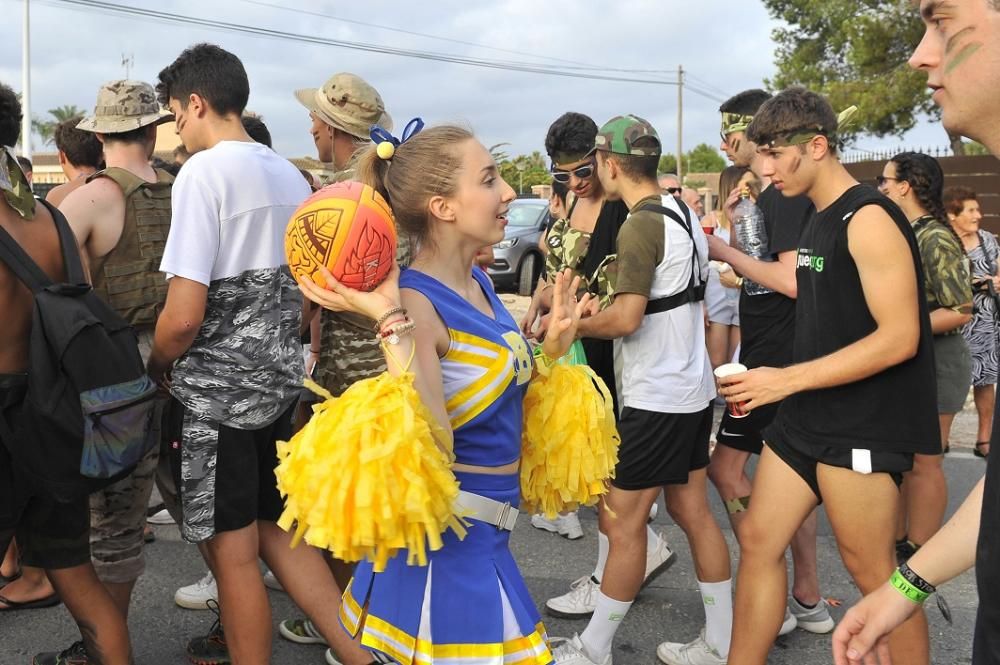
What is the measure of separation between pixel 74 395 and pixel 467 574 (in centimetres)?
139

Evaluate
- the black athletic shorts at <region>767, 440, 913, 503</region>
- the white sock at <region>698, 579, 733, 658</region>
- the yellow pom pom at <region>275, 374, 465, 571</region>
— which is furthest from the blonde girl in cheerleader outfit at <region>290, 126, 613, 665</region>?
the white sock at <region>698, 579, 733, 658</region>

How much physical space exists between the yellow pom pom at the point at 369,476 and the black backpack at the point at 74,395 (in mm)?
1130

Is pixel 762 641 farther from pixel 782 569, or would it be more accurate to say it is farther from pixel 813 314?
pixel 813 314

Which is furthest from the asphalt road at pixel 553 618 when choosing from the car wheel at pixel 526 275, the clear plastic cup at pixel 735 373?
the car wheel at pixel 526 275

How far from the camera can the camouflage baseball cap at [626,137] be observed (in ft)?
12.4

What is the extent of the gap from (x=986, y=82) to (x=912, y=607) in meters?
1.04

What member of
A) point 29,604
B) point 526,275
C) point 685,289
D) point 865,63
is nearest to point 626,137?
point 685,289

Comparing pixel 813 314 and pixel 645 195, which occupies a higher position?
pixel 645 195

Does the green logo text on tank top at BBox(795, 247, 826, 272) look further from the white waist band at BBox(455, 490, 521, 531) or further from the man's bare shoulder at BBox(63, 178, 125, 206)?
the man's bare shoulder at BBox(63, 178, 125, 206)

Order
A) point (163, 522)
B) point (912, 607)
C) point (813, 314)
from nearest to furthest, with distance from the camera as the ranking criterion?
point (912, 607), point (813, 314), point (163, 522)

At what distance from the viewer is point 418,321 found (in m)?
2.20

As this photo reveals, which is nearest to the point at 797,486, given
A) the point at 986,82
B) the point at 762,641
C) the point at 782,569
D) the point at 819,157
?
the point at 782,569

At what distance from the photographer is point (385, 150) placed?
2434 millimetres

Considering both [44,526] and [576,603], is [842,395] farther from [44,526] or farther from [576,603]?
[44,526]
